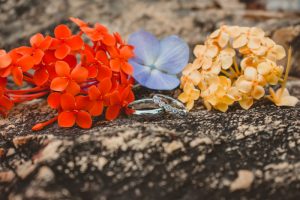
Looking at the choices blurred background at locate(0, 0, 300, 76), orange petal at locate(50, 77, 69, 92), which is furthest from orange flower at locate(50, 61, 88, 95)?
blurred background at locate(0, 0, 300, 76)

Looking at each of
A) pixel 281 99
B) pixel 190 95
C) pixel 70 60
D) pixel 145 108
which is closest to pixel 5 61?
pixel 70 60

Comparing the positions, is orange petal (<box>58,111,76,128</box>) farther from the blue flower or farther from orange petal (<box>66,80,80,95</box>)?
the blue flower

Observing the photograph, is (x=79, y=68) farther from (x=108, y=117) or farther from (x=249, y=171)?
(x=249, y=171)

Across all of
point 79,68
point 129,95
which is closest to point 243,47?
point 129,95

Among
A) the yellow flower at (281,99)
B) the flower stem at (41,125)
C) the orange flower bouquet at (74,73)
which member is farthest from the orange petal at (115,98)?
the yellow flower at (281,99)

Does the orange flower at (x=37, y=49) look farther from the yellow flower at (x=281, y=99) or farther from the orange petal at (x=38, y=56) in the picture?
the yellow flower at (x=281, y=99)

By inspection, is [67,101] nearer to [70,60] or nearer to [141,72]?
[70,60]
